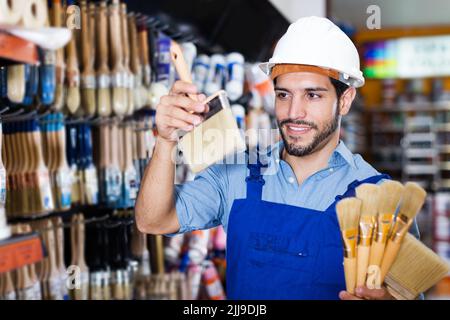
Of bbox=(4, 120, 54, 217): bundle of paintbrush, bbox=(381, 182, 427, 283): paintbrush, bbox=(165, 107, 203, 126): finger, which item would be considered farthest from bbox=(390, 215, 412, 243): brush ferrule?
bbox=(4, 120, 54, 217): bundle of paintbrush

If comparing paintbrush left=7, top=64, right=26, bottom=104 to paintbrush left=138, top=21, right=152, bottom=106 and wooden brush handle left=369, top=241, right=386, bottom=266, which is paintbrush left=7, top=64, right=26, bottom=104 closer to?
paintbrush left=138, top=21, right=152, bottom=106

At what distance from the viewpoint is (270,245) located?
1.34m

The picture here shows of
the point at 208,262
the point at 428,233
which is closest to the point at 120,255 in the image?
the point at 208,262

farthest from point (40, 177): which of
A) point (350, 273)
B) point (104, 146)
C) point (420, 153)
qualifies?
point (420, 153)

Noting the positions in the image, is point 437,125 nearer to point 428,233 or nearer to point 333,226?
point 428,233

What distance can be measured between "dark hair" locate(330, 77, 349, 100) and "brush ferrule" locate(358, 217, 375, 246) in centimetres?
38

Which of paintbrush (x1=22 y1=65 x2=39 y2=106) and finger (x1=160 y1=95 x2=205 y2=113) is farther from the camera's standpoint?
paintbrush (x1=22 y1=65 x2=39 y2=106)

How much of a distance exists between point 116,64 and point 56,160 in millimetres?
449

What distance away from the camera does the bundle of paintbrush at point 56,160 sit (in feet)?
6.56

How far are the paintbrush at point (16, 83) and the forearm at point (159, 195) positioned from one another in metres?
0.62

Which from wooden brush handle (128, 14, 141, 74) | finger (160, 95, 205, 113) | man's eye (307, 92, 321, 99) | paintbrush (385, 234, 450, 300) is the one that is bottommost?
paintbrush (385, 234, 450, 300)

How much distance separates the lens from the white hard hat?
4.24 ft

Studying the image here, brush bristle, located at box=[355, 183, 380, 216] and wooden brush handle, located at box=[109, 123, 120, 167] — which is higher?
wooden brush handle, located at box=[109, 123, 120, 167]
